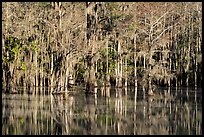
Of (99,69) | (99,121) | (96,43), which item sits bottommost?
(99,121)

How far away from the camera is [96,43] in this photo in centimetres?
4038

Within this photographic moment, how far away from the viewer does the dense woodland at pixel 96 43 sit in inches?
1500

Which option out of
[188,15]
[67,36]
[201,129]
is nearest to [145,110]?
[201,129]

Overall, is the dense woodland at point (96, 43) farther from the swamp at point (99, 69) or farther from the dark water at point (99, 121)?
the dark water at point (99, 121)

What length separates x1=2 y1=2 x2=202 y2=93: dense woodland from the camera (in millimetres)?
38094

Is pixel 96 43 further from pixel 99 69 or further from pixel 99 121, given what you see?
pixel 99 121

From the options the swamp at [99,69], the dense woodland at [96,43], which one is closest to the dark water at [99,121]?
the swamp at [99,69]

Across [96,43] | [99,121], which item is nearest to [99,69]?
[96,43]

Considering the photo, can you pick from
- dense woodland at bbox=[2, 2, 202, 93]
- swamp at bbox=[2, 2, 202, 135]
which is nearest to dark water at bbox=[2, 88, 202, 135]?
swamp at bbox=[2, 2, 202, 135]

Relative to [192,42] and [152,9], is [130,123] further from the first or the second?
[192,42]

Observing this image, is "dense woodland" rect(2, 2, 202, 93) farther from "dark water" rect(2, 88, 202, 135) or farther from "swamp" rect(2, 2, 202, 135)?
"dark water" rect(2, 88, 202, 135)

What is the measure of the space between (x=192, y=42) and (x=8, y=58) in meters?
31.9

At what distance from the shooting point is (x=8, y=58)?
4556 cm

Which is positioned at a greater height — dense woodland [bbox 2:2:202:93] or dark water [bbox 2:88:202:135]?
dense woodland [bbox 2:2:202:93]
